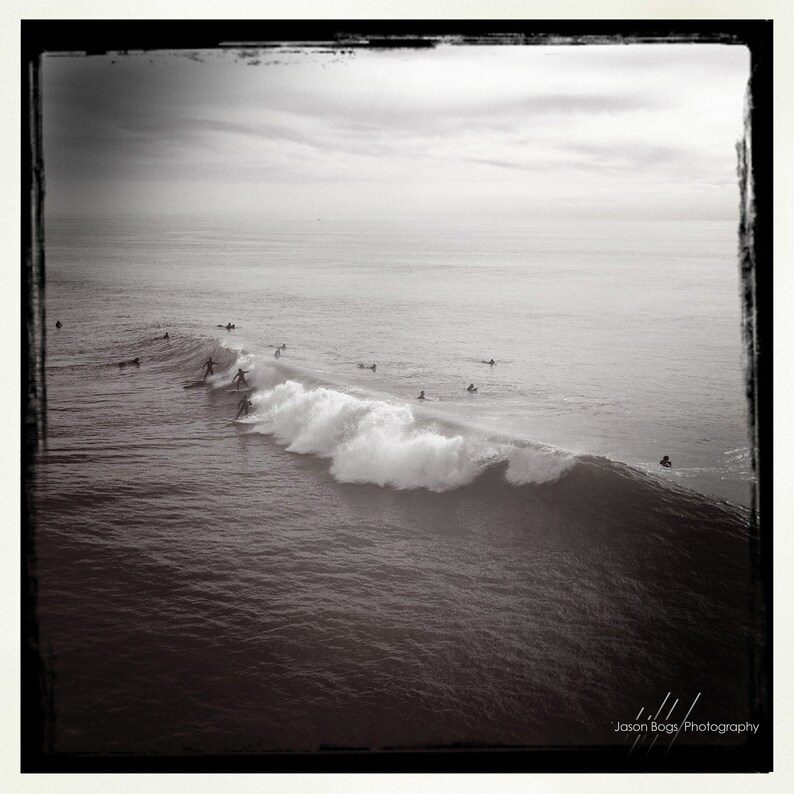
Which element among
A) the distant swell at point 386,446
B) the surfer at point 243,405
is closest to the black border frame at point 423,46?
the distant swell at point 386,446

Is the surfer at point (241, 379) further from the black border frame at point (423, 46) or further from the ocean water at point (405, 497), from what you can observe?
the black border frame at point (423, 46)

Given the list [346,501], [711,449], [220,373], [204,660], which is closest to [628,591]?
[711,449]

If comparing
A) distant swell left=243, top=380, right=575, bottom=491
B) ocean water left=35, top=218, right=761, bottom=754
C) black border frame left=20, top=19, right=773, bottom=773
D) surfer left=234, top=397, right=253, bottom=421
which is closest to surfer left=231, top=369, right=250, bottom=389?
ocean water left=35, top=218, right=761, bottom=754

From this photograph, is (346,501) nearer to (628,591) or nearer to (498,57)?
(628,591)

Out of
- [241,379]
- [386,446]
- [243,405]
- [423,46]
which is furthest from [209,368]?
[423,46]
